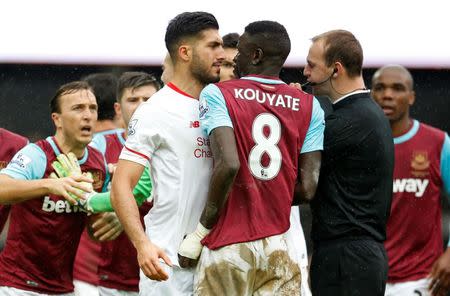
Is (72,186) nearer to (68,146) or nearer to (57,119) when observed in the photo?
(68,146)

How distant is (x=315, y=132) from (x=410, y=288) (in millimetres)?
3479

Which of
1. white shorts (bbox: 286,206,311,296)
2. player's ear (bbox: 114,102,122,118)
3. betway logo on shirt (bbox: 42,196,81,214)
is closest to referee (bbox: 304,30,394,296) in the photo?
white shorts (bbox: 286,206,311,296)

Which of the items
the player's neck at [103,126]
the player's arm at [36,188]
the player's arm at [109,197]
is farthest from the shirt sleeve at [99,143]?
the player's arm at [109,197]

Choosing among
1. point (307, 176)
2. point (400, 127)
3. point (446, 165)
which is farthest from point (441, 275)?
point (307, 176)

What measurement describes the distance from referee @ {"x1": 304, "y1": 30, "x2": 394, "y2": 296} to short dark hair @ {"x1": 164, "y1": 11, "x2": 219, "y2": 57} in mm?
850

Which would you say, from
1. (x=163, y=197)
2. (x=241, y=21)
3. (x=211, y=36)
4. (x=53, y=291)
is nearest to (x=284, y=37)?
(x=211, y=36)

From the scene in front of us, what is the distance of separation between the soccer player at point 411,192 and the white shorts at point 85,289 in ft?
8.17

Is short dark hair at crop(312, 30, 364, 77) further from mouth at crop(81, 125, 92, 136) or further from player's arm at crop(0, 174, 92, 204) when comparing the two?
mouth at crop(81, 125, 92, 136)

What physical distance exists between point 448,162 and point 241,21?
3.91 meters

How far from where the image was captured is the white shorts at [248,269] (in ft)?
21.2

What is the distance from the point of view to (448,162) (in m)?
9.87

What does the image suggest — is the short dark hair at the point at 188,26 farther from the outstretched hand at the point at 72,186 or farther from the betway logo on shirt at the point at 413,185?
the betway logo on shirt at the point at 413,185

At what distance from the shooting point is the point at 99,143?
32.5 ft

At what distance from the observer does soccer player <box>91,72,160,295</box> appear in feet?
31.3
